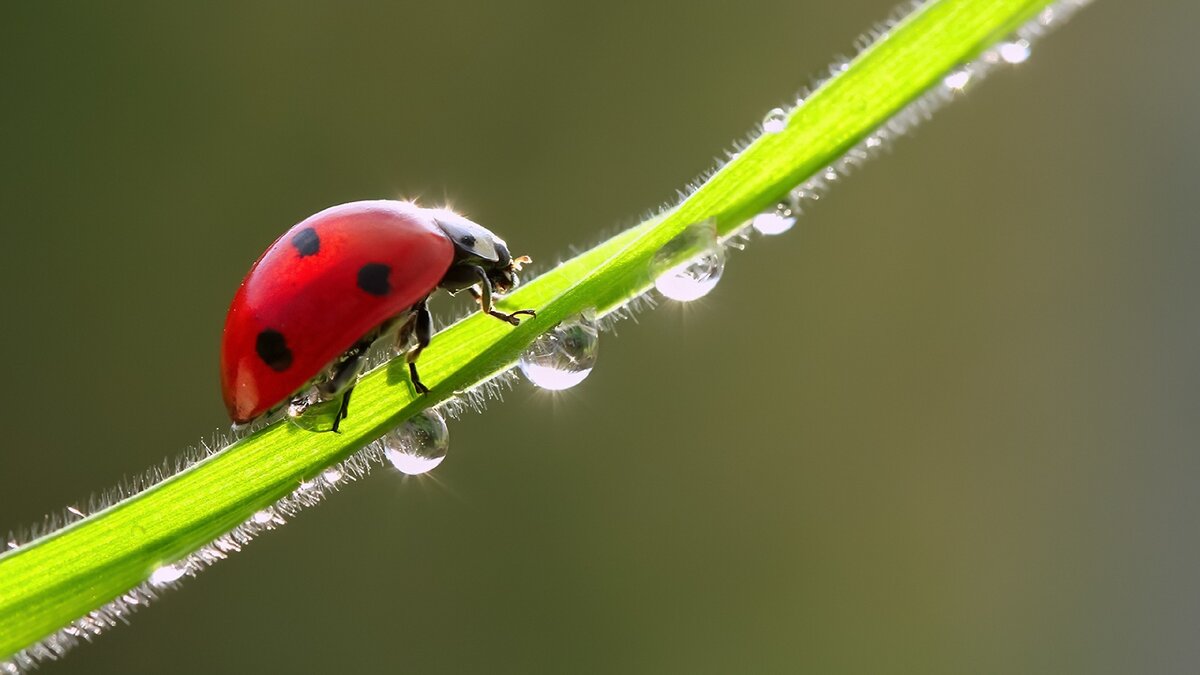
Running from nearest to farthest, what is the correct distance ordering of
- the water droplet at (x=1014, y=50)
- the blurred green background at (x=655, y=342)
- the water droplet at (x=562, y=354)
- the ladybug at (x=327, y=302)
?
1. the water droplet at (x=1014, y=50)
2. the water droplet at (x=562, y=354)
3. the ladybug at (x=327, y=302)
4. the blurred green background at (x=655, y=342)

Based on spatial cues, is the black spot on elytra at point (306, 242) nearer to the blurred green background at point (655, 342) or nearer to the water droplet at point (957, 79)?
the water droplet at point (957, 79)

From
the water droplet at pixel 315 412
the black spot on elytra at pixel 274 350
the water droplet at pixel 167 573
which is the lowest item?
the water droplet at pixel 167 573

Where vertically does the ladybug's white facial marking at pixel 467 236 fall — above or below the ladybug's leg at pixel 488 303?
above

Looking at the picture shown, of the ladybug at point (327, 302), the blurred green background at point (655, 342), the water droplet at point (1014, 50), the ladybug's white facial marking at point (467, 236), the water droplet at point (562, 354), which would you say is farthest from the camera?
the blurred green background at point (655, 342)

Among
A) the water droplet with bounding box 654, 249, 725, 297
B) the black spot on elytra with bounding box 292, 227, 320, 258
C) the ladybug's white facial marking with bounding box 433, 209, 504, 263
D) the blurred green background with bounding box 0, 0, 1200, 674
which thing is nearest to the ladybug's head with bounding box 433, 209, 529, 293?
the ladybug's white facial marking with bounding box 433, 209, 504, 263

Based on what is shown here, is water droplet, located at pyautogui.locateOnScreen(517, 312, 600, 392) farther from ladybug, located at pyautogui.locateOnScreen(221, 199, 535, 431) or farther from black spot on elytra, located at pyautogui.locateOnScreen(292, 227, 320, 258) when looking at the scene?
black spot on elytra, located at pyautogui.locateOnScreen(292, 227, 320, 258)

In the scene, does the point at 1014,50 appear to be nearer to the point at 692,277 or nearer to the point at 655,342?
the point at 692,277

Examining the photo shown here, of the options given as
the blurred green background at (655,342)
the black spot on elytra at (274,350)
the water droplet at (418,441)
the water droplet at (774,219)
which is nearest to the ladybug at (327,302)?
the black spot on elytra at (274,350)
